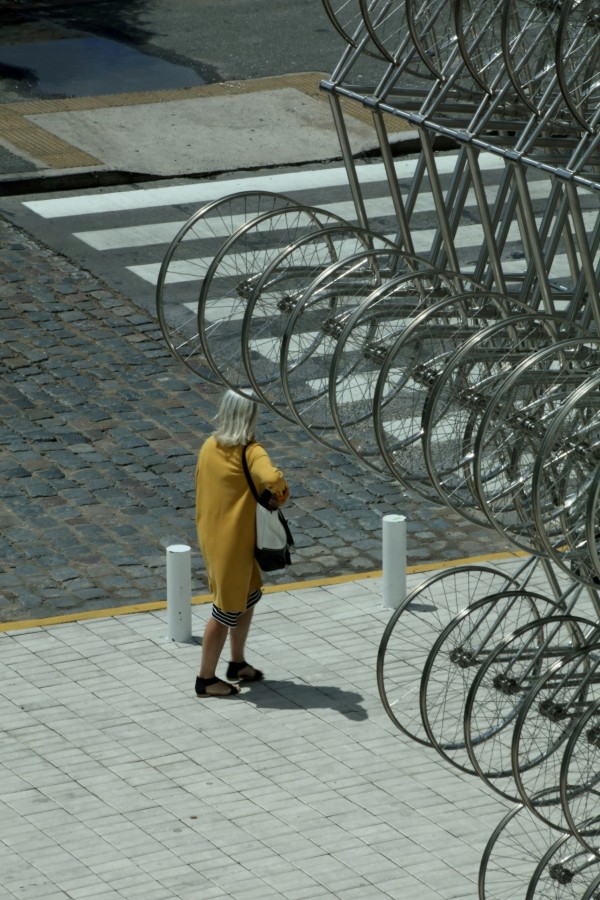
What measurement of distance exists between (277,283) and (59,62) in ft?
51.1

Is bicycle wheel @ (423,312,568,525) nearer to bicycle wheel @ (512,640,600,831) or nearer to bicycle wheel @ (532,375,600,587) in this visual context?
bicycle wheel @ (532,375,600,587)

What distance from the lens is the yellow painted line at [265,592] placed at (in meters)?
9.77

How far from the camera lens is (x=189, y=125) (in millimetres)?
19578

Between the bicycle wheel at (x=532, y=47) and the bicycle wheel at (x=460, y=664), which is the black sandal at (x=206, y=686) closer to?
the bicycle wheel at (x=460, y=664)

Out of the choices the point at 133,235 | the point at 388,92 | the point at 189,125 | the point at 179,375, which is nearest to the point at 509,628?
the point at 388,92

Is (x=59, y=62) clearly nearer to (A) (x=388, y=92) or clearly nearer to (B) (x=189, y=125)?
(B) (x=189, y=125)

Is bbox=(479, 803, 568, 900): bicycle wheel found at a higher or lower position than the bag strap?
lower

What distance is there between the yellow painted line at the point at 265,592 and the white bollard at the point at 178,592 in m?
0.42

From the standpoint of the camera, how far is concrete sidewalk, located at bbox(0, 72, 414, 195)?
18047 mm

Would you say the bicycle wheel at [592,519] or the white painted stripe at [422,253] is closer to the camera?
the bicycle wheel at [592,519]

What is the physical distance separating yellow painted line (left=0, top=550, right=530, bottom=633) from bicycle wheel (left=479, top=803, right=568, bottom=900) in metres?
2.01

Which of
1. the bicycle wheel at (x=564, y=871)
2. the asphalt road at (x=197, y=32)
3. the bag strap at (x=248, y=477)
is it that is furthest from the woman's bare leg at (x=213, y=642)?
the asphalt road at (x=197, y=32)

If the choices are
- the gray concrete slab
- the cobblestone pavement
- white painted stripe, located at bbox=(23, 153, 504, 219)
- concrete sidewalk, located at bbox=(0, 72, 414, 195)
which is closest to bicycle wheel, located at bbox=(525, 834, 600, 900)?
the cobblestone pavement

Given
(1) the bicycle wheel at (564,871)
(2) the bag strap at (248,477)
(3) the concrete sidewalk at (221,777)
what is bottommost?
(3) the concrete sidewalk at (221,777)
